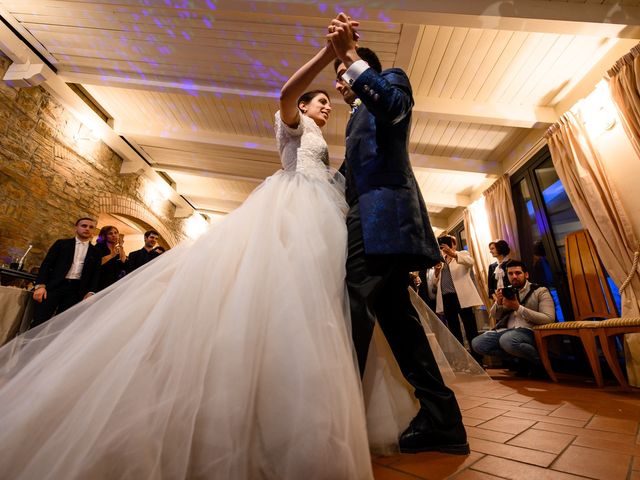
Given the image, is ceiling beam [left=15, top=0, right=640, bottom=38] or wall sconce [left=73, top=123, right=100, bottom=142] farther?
wall sconce [left=73, top=123, right=100, bottom=142]

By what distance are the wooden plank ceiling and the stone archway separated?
3.71 feet

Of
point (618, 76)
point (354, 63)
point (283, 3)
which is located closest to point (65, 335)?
point (354, 63)

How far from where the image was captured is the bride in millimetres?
592

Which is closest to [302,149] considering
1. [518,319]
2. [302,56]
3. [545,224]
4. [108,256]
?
[302,56]

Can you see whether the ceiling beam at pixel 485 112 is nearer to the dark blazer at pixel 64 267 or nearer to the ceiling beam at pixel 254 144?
the ceiling beam at pixel 254 144

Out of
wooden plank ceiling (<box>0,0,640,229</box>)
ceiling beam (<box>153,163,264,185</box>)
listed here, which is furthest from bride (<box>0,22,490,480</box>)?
ceiling beam (<box>153,163,264,185</box>)

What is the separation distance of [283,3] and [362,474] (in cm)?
321

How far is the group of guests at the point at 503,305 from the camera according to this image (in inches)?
107

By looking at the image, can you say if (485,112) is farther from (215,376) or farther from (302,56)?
(215,376)

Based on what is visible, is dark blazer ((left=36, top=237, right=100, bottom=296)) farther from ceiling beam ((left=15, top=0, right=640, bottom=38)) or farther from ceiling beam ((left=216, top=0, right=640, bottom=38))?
ceiling beam ((left=216, top=0, right=640, bottom=38))

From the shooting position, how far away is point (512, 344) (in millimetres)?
2725

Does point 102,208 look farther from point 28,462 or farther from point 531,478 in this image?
point 531,478

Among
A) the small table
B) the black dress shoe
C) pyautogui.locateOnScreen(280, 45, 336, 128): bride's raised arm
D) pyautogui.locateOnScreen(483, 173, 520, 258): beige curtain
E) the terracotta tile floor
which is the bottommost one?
the terracotta tile floor

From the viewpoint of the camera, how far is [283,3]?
251 centimetres
